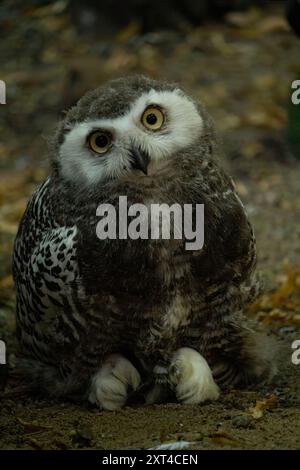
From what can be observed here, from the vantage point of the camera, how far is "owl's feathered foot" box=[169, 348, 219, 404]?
4.04 meters

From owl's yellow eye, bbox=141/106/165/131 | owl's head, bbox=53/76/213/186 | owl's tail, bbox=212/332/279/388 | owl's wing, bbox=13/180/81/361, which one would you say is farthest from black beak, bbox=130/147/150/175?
owl's tail, bbox=212/332/279/388

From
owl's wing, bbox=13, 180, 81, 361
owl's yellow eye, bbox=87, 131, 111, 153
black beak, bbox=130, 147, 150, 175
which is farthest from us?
owl's wing, bbox=13, 180, 81, 361

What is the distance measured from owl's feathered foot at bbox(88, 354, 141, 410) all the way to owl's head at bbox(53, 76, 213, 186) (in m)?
0.85

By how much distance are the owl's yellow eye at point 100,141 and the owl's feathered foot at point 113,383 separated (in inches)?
38.4

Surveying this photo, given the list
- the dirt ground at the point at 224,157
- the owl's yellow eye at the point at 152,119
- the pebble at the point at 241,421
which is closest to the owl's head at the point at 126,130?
the owl's yellow eye at the point at 152,119

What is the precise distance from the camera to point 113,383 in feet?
13.3

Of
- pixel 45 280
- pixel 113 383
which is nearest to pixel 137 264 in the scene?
pixel 45 280

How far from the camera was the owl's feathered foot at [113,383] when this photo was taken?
4.07 m

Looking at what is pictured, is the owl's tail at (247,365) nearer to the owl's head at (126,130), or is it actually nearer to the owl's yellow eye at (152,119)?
the owl's head at (126,130)

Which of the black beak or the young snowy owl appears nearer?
the black beak

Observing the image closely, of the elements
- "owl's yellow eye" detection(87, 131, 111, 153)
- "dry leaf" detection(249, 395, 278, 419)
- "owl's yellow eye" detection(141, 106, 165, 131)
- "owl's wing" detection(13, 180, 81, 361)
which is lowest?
"dry leaf" detection(249, 395, 278, 419)

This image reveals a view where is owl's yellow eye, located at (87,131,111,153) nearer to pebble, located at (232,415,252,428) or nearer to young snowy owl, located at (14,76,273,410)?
young snowy owl, located at (14,76,273,410)

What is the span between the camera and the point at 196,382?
13.3ft

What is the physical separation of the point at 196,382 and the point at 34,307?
0.86m
